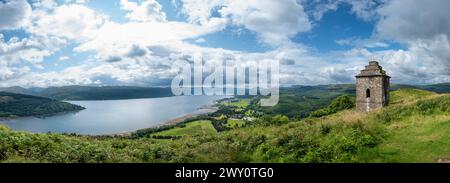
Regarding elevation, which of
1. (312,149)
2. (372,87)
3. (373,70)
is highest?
(373,70)

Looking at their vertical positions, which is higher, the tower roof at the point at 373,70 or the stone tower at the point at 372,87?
the tower roof at the point at 373,70

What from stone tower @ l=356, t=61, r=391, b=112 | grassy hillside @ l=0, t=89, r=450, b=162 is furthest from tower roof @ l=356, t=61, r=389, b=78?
grassy hillside @ l=0, t=89, r=450, b=162

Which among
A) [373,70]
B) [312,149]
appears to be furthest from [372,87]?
[312,149]

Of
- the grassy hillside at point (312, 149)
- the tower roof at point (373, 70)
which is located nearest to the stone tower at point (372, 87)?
the tower roof at point (373, 70)

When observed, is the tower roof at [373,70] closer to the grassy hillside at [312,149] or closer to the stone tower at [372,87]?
the stone tower at [372,87]

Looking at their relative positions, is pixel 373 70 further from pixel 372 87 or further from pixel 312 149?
pixel 312 149
